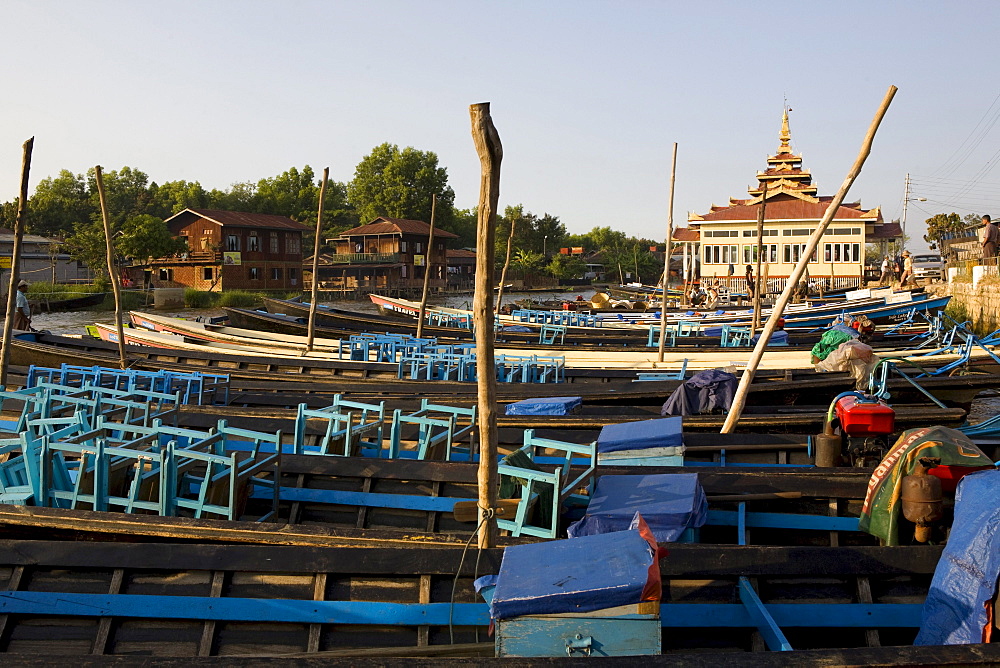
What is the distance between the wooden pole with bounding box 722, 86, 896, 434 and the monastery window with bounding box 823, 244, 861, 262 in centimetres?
3681

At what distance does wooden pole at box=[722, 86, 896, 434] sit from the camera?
8219mm

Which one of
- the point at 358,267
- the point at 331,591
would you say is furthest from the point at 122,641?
the point at 358,267

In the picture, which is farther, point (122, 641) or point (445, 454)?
point (445, 454)

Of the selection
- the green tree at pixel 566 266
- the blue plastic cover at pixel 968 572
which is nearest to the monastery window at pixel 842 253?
the green tree at pixel 566 266

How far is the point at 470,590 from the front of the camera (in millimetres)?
4988

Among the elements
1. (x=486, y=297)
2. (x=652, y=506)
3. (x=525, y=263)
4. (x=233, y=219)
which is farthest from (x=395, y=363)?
(x=525, y=263)

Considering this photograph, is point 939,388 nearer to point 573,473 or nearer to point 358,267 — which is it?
point 573,473

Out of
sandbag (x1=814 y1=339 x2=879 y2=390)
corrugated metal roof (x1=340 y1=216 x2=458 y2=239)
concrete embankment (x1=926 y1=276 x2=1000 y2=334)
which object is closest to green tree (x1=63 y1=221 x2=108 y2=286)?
corrugated metal roof (x1=340 y1=216 x2=458 y2=239)

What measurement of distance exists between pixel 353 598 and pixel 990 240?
27.7 metres

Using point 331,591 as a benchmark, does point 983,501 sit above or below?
above

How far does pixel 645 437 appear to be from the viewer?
25.8 feet

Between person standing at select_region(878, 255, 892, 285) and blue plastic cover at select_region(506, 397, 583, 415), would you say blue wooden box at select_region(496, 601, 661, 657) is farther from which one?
person standing at select_region(878, 255, 892, 285)

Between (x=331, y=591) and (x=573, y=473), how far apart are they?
2593mm

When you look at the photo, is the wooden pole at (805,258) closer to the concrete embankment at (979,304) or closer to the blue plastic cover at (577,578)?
the blue plastic cover at (577,578)
